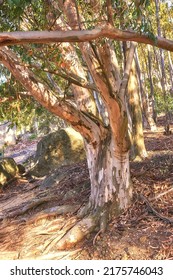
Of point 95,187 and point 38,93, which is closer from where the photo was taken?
point 38,93

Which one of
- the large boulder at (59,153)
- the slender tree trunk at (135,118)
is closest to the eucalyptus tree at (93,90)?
the slender tree trunk at (135,118)

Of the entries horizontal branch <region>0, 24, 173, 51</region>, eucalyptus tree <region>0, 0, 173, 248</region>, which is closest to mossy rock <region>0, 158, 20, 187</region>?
eucalyptus tree <region>0, 0, 173, 248</region>

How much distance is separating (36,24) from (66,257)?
350cm

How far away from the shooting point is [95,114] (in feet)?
17.9

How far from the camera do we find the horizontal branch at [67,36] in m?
2.71

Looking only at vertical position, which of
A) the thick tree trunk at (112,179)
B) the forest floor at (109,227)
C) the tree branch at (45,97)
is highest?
the tree branch at (45,97)

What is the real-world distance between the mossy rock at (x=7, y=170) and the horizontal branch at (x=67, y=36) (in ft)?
27.1

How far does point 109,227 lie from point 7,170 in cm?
702

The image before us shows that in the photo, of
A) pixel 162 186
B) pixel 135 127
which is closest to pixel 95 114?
pixel 162 186

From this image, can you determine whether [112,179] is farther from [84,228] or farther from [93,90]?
[93,90]

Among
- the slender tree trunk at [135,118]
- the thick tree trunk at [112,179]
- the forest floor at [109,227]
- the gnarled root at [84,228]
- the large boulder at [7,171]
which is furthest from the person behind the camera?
the large boulder at [7,171]

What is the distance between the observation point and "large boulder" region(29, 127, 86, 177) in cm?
1075

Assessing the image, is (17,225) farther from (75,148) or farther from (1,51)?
(75,148)

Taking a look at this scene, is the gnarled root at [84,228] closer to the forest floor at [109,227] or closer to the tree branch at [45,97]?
the forest floor at [109,227]
